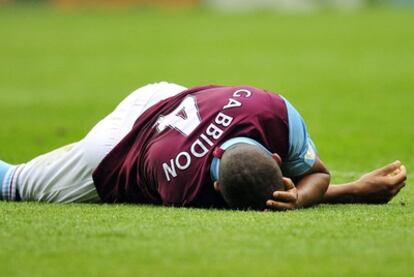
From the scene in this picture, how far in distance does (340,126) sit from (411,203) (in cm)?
538

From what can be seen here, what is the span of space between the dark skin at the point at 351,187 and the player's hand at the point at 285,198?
14 centimetres

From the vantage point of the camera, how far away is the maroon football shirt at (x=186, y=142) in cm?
633

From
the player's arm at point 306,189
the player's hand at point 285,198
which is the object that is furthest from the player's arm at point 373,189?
the player's hand at point 285,198

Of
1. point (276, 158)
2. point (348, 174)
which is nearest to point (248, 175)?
point (276, 158)

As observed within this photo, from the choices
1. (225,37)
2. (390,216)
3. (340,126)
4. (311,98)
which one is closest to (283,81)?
(311,98)

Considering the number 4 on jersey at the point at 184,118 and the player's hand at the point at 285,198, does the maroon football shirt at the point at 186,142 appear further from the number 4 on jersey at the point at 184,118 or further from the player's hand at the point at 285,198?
the player's hand at the point at 285,198

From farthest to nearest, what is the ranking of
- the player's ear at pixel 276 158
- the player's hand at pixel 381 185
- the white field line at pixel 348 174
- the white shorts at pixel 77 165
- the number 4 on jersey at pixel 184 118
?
the white field line at pixel 348 174, the white shorts at pixel 77 165, the player's hand at pixel 381 185, the number 4 on jersey at pixel 184 118, the player's ear at pixel 276 158

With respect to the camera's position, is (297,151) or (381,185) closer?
(297,151)

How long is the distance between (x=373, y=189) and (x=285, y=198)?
0.79 m

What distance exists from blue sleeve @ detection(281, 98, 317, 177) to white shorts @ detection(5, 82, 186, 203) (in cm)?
97

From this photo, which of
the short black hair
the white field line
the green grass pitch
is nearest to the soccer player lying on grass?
the short black hair

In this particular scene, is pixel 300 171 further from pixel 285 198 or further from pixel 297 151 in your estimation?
pixel 285 198

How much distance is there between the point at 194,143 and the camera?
639 centimetres

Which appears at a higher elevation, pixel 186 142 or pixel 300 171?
pixel 186 142
